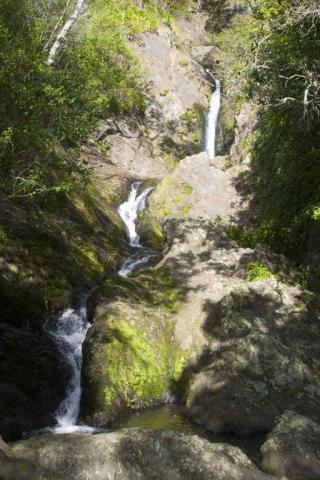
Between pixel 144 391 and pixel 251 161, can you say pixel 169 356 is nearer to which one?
pixel 144 391

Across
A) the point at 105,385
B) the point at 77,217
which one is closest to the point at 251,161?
the point at 77,217

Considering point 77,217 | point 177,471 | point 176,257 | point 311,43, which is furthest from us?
point 77,217

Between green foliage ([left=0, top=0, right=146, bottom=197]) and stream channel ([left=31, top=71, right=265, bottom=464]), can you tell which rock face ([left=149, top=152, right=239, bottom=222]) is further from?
green foliage ([left=0, top=0, right=146, bottom=197])

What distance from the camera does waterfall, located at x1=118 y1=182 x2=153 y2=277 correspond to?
16.4 meters

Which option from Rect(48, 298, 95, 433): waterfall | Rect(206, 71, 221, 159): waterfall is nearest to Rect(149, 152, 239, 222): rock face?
Rect(206, 71, 221, 159): waterfall

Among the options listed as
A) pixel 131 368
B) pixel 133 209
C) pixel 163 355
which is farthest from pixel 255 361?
pixel 133 209

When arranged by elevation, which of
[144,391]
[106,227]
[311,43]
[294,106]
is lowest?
[144,391]

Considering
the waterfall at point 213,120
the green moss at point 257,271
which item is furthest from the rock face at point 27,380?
the waterfall at point 213,120

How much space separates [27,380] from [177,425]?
3.33 m

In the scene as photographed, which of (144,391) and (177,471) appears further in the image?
(144,391)

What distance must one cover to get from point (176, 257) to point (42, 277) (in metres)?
5.11

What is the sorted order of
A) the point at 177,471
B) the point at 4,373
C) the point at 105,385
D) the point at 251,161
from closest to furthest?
the point at 177,471 → the point at 4,373 → the point at 105,385 → the point at 251,161

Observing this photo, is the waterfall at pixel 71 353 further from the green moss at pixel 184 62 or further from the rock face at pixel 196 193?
the green moss at pixel 184 62

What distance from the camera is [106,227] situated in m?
18.5
